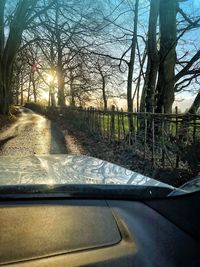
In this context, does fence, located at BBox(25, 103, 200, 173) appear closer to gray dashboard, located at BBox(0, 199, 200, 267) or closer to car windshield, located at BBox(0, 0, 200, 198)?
car windshield, located at BBox(0, 0, 200, 198)

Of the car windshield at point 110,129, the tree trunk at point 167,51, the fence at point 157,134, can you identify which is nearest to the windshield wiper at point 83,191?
the car windshield at point 110,129

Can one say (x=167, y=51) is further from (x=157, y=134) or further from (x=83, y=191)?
(x=83, y=191)

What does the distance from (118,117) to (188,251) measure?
44.5ft

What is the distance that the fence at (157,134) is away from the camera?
907 centimetres

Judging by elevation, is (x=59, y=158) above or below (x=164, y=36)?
below

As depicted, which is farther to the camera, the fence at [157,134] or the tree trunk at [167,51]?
the tree trunk at [167,51]

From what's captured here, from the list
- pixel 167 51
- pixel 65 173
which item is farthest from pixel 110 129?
pixel 65 173

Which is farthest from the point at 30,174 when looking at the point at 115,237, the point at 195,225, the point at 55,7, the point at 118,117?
the point at 55,7

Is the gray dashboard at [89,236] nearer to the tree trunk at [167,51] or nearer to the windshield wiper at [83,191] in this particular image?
the windshield wiper at [83,191]

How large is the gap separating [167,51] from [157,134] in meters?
5.37

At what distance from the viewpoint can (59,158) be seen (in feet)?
11.8

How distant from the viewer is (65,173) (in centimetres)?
277

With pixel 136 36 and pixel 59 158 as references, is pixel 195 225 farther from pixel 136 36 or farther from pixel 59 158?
pixel 136 36

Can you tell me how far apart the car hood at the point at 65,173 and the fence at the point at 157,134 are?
5443 millimetres
